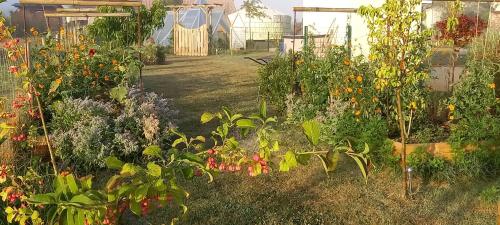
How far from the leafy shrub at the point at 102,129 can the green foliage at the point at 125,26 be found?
742cm

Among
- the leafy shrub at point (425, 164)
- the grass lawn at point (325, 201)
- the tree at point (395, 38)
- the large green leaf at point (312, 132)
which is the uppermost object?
the tree at point (395, 38)

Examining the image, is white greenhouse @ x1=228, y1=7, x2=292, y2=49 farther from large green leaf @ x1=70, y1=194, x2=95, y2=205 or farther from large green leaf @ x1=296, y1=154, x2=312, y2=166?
large green leaf @ x1=70, y1=194, x2=95, y2=205

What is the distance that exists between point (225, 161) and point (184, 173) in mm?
310

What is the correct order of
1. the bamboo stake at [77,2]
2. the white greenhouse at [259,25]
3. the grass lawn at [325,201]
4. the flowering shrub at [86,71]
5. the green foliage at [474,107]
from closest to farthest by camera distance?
the grass lawn at [325,201] < the green foliage at [474,107] < the bamboo stake at [77,2] < the flowering shrub at [86,71] < the white greenhouse at [259,25]

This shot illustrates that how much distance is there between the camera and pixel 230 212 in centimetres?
422

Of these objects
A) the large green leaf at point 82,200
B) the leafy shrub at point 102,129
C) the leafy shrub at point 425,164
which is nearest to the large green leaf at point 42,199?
the large green leaf at point 82,200

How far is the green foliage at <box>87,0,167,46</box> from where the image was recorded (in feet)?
42.8

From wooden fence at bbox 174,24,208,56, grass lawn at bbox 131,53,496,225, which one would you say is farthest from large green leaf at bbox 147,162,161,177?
wooden fence at bbox 174,24,208,56

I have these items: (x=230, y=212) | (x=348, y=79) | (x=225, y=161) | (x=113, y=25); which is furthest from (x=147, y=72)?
(x=225, y=161)

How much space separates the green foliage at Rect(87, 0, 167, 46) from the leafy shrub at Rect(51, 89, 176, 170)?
742cm

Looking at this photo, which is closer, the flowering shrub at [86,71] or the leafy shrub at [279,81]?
the flowering shrub at [86,71]

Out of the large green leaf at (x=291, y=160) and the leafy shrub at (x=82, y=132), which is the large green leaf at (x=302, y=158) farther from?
the leafy shrub at (x=82, y=132)

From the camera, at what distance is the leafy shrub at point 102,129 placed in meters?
5.24

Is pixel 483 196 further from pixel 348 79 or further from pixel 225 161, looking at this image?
pixel 225 161
